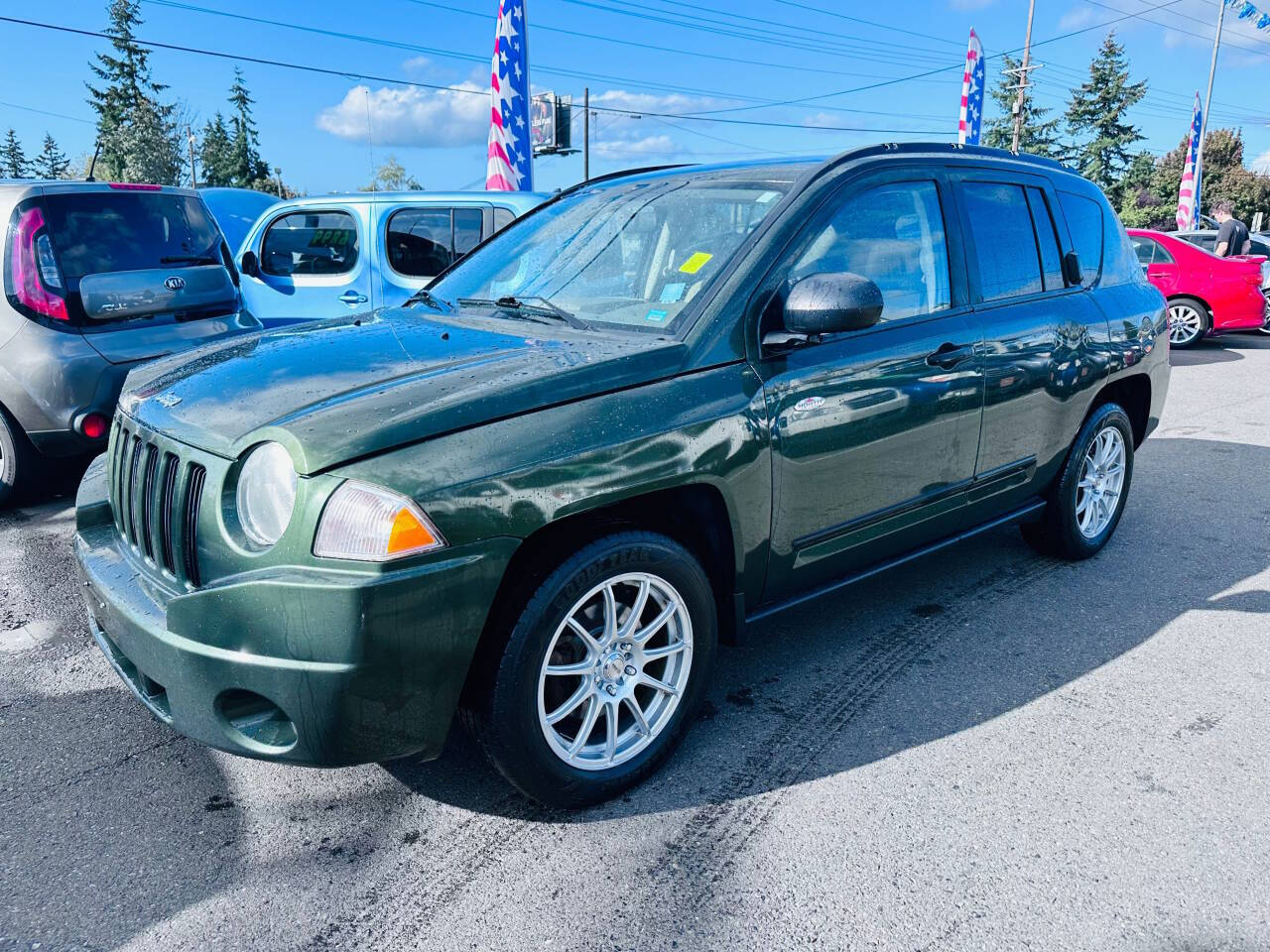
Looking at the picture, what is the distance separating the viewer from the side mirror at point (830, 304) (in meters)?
2.69

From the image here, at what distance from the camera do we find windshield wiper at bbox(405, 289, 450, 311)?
3455 mm

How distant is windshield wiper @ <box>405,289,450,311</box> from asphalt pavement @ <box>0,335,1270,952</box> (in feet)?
5.23

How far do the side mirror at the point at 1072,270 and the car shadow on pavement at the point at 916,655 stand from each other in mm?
1375

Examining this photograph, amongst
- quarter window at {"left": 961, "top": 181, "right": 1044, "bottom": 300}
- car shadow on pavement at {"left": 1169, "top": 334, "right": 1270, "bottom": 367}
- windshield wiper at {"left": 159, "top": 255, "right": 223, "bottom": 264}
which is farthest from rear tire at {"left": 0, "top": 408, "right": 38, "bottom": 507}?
car shadow on pavement at {"left": 1169, "top": 334, "right": 1270, "bottom": 367}

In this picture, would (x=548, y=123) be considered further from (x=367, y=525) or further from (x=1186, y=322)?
(x=367, y=525)

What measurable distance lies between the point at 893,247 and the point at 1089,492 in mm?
2010

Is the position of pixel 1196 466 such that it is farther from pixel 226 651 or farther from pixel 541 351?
pixel 226 651

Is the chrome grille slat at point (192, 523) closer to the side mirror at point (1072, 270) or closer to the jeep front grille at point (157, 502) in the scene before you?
the jeep front grille at point (157, 502)

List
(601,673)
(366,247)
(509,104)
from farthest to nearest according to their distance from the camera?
(509,104)
(366,247)
(601,673)

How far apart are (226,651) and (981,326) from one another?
285 cm

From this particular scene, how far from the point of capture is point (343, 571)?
6.78 feet

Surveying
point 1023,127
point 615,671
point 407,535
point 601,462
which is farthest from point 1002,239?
point 1023,127

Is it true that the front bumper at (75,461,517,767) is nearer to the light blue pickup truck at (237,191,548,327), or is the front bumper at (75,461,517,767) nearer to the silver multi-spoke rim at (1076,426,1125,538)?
the silver multi-spoke rim at (1076,426,1125,538)

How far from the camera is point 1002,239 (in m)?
3.80
